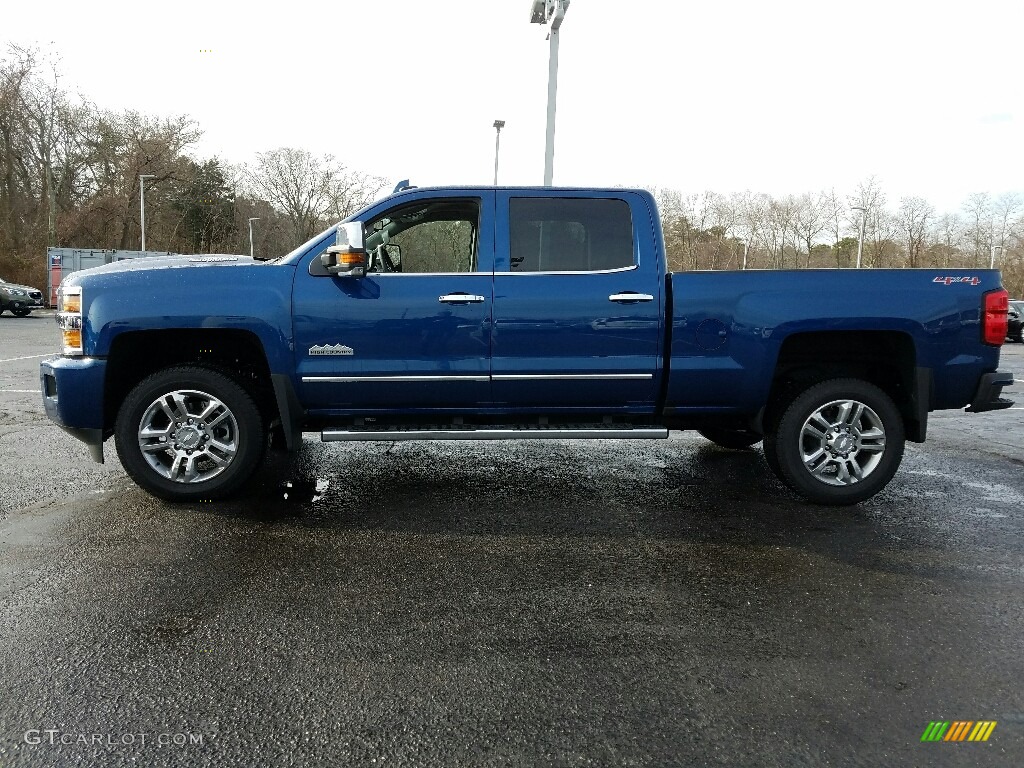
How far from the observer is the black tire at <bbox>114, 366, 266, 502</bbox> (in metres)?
4.56

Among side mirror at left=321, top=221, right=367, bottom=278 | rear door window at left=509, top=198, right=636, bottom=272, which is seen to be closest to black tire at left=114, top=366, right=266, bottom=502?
side mirror at left=321, top=221, right=367, bottom=278

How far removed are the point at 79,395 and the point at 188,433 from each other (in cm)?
67

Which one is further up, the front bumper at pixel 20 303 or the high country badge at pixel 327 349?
the front bumper at pixel 20 303

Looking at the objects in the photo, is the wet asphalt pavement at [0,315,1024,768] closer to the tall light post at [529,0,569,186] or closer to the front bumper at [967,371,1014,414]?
the front bumper at [967,371,1014,414]

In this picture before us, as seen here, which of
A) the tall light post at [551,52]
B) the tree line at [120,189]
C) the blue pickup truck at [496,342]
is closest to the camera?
the blue pickup truck at [496,342]

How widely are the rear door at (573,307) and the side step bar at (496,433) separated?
147mm

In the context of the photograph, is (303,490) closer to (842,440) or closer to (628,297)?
(628,297)

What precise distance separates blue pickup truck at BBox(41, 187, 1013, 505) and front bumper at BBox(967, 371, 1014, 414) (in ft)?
0.06

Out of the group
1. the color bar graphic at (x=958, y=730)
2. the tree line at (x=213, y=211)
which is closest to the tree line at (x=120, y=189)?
A: the tree line at (x=213, y=211)

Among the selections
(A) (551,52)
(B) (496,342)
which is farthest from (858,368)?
(A) (551,52)

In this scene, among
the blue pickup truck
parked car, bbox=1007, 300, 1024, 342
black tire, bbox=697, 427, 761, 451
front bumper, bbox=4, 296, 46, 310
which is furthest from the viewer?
front bumper, bbox=4, 296, 46, 310

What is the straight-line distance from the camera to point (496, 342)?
464 cm

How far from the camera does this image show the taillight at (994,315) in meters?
4.60

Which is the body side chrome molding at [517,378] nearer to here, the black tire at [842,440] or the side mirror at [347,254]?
the side mirror at [347,254]
